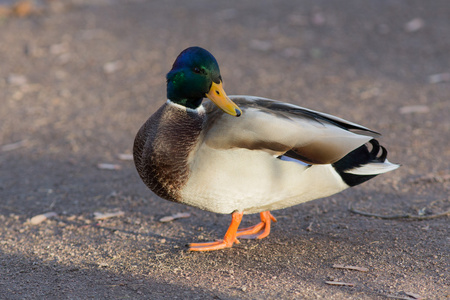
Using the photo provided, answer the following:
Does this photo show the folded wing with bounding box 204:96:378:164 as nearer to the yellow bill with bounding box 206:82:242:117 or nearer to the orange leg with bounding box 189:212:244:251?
the yellow bill with bounding box 206:82:242:117

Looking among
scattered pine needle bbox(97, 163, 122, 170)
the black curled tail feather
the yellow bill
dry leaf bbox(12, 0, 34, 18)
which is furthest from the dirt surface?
the yellow bill

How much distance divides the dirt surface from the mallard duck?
43 cm

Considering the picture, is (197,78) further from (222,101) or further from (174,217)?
(174,217)

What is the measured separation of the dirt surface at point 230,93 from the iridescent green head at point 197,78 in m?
0.93

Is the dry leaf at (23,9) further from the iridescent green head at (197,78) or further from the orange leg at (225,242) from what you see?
the orange leg at (225,242)

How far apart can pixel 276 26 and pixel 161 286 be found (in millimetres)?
6046

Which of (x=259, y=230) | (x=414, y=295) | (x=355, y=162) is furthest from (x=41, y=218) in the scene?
(x=414, y=295)

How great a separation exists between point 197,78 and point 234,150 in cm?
45

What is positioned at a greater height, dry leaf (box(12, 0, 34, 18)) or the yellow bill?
dry leaf (box(12, 0, 34, 18))

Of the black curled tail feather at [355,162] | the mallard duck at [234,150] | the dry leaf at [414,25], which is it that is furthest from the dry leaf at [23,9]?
the black curled tail feather at [355,162]

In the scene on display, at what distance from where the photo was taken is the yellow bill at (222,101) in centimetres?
302

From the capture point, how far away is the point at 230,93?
634 centimetres

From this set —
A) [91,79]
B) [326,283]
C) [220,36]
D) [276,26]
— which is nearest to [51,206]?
[326,283]

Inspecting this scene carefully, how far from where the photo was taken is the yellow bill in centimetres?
302
